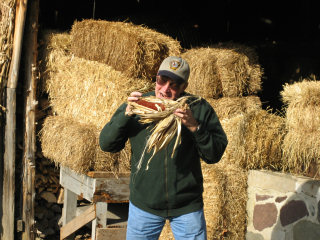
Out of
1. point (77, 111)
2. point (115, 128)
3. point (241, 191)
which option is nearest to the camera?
point (115, 128)

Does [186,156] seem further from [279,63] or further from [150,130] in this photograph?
[279,63]

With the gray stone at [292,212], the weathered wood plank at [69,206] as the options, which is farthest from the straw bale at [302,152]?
the weathered wood plank at [69,206]

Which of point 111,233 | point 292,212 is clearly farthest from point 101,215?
point 292,212

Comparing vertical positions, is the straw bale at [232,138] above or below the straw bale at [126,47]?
below

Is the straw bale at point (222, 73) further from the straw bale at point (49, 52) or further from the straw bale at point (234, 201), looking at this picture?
the straw bale at point (49, 52)

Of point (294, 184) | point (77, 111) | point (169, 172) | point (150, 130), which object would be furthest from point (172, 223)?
point (77, 111)

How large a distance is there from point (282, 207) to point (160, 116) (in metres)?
2.51

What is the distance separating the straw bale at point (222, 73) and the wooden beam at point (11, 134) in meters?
Result: 2.14

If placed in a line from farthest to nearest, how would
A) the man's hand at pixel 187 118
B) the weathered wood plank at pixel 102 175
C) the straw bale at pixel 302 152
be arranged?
the weathered wood plank at pixel 102 175 → the straw bale at pixel 302 152 → the man's hand at pixel 187 118

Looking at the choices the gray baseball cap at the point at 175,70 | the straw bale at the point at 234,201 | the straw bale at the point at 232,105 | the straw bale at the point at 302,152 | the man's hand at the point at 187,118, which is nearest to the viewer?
the man's hand at the point at 187,118

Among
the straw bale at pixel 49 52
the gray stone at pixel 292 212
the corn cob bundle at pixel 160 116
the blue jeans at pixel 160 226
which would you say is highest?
the straw bale at pixel 49 52

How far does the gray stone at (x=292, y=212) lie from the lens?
514 centimetres

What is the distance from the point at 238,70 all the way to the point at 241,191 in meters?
1.64

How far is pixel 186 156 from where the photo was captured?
3598 millimetres
